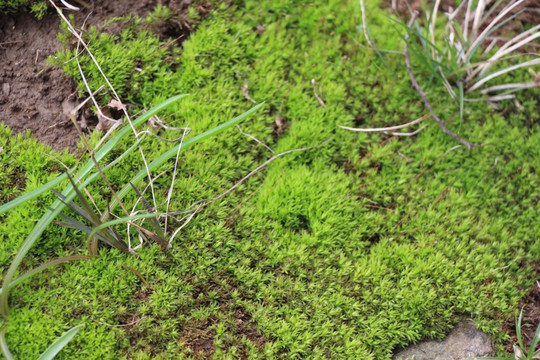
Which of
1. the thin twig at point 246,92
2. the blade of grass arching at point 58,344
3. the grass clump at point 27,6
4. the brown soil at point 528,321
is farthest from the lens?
the thin twig at point 246,92

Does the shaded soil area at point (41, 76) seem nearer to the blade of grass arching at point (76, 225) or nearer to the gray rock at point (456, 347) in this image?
the blade of grass arching at point (76, 225)

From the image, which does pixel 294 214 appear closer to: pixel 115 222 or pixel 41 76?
pixel 115 222

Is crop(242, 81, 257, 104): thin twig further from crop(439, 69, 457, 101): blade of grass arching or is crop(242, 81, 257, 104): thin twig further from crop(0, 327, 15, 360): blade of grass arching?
crop(0, 327, 15, 360): blade of grass arching

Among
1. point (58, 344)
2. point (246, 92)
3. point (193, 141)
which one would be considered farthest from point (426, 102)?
point (58, 344)

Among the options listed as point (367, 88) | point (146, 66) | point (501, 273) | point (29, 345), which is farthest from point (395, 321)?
point (146, 66)

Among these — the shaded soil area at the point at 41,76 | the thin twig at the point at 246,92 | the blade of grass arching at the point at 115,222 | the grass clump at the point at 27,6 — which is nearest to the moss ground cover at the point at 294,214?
the thin twig at the point at 246,92

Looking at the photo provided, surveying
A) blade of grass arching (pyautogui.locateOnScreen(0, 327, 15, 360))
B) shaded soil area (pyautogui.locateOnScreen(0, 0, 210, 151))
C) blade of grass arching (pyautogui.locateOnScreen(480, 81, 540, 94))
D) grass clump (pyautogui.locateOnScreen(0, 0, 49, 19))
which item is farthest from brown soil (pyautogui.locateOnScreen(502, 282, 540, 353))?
grass clump (pyautogui.locateOnScreen(0, 0, 49, 19))
